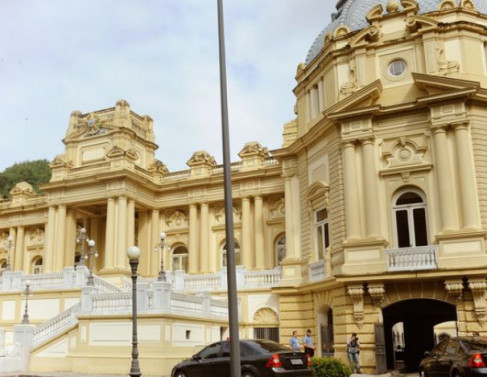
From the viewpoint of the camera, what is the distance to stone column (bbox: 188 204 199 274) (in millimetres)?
38156

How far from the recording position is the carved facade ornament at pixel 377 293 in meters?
22.1

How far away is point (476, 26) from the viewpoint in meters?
24.6

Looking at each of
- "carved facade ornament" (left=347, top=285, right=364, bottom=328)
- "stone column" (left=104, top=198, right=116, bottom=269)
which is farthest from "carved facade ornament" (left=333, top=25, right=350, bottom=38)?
"stone column" (left=104, top=198, right=116, bottom=269)

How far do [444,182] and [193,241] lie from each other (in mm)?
19647

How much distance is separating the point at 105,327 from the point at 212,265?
1571 centimetres

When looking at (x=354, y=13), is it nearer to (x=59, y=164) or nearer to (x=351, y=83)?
(x=351, y=83)

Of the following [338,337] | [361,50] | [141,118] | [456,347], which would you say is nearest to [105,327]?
[338,337]

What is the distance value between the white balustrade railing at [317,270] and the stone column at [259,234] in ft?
33.3

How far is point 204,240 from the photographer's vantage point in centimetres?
3841

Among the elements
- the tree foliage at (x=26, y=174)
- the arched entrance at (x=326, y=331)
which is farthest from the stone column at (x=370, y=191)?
the tree foliage at (x=26, y=174)

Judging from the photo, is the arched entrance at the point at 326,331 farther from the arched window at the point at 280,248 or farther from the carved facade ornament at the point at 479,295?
the arched window at the point at 280,248

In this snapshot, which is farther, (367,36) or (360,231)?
(367,36)

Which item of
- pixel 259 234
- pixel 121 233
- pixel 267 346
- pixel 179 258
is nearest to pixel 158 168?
pixel 179 258

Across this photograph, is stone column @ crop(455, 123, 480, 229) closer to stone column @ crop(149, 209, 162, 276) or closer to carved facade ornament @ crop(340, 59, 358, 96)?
carved facade ornament @ crop(340, 59, 358, 96)
